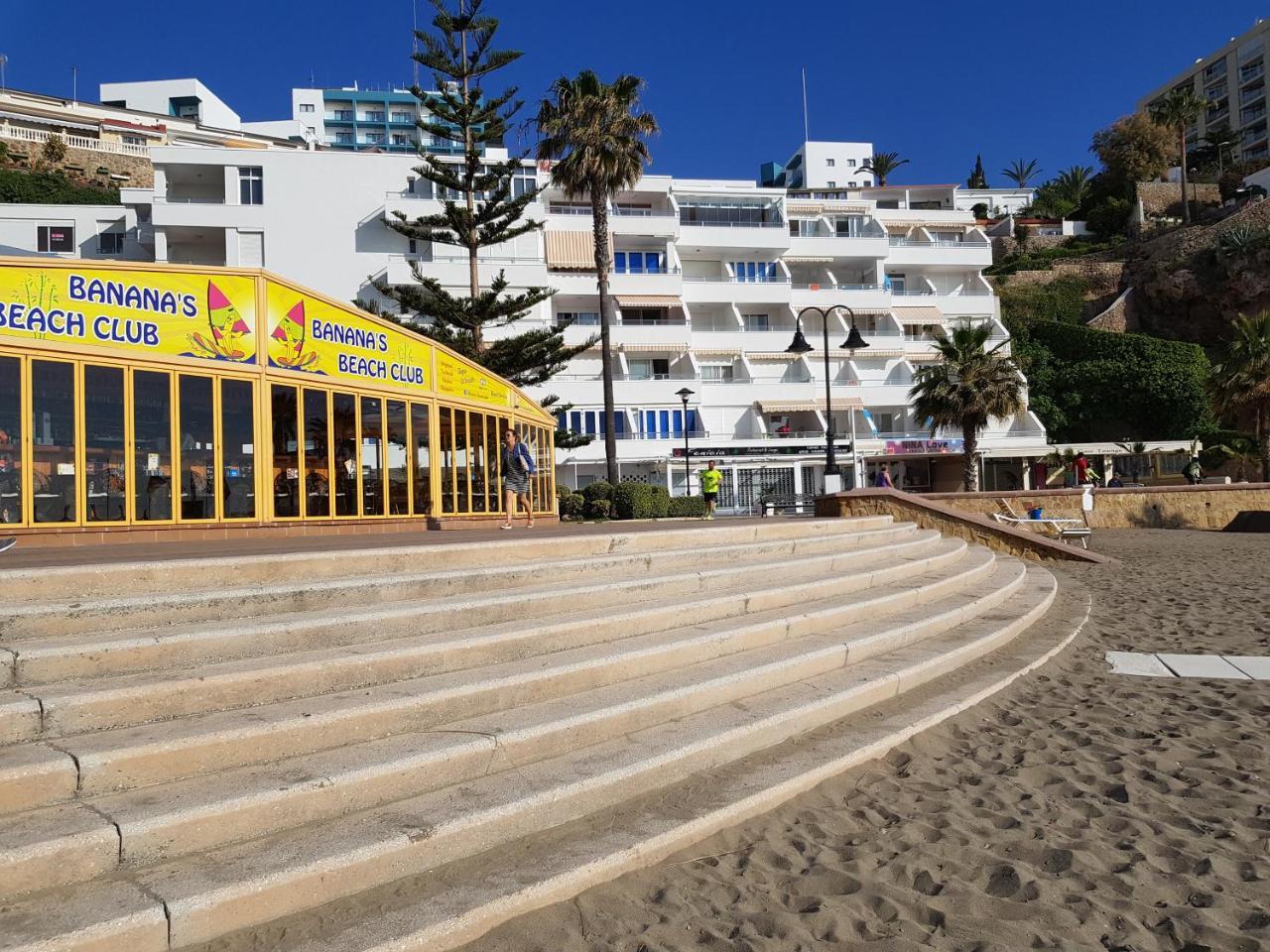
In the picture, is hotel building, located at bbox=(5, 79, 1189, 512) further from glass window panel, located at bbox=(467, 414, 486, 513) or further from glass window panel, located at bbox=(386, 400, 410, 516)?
glass window panel, located at bbox=(386, 400, 410, 516)

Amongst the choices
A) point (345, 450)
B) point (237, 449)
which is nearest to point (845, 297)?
point (345, 450)

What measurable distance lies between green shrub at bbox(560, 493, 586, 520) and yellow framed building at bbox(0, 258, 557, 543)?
36.1 feet

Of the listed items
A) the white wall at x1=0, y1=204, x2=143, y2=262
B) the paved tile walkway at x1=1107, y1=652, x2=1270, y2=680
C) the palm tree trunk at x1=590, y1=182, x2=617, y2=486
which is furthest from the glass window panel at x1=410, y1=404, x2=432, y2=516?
the white wall at x1=0, y1=204, x2=143, y2=262

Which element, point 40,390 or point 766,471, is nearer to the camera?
point 40,390

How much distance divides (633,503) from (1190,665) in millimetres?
16484

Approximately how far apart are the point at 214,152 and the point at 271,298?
104 feet

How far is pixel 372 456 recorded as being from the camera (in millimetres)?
12680

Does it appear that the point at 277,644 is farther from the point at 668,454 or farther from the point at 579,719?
the point at 668,454

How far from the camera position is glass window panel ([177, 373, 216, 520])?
33.2ft

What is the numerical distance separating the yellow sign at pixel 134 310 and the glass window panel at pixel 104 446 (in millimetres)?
439

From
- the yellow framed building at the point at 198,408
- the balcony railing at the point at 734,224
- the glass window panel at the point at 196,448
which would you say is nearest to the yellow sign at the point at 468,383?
the yellow framed building at the point at 198,408

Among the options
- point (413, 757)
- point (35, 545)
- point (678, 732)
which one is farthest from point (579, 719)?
point (35, 545)

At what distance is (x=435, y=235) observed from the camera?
30.5 m

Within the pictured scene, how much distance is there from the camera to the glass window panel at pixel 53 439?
9000 millimetres
